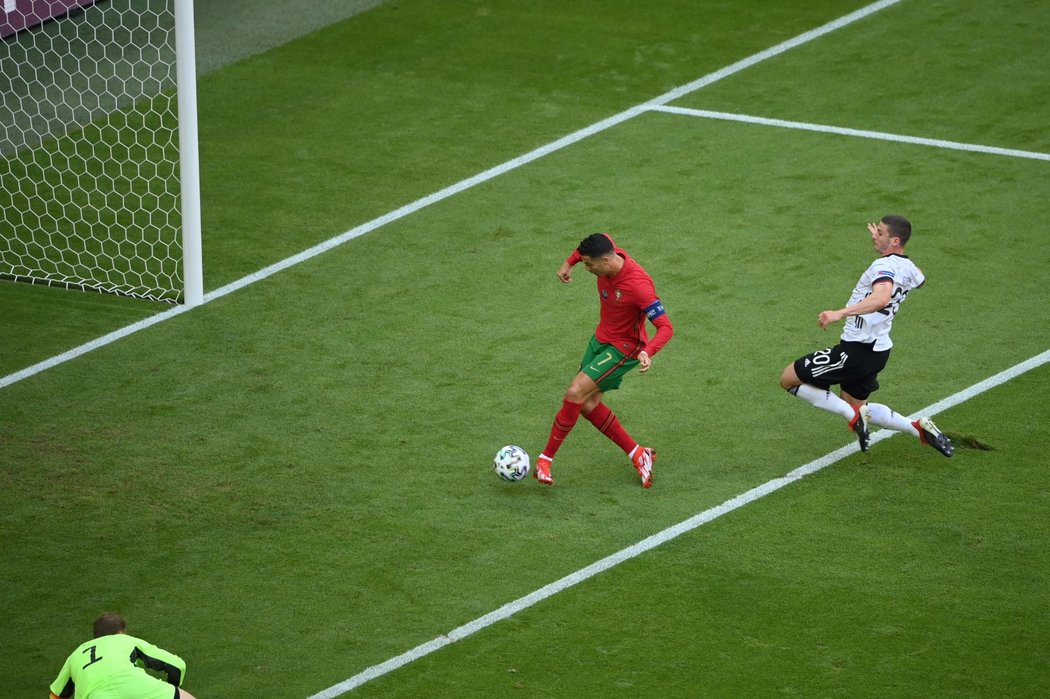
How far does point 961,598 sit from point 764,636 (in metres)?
1.20

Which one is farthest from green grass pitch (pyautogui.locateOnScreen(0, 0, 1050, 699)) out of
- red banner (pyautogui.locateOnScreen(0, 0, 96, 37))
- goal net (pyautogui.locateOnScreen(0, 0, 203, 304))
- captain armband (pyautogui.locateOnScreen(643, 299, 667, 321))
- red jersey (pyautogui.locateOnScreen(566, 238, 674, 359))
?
red banner (pyautogui.locateOnScreen(0, 0, 96, 37))

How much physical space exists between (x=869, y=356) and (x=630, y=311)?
1600 millimetres

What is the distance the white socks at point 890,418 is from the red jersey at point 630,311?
4.87ft

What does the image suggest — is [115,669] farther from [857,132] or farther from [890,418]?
[857,132]

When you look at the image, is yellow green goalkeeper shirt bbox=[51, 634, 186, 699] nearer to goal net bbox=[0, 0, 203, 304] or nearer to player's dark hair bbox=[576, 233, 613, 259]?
player's dark hair bbox=[576, 233, 613, 259]

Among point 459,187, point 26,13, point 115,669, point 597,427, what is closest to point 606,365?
point 597,427

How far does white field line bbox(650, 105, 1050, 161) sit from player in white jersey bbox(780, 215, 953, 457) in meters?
5.37

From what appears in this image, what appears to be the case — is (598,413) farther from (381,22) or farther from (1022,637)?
(381,22)

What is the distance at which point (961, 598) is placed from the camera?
28.3 ft

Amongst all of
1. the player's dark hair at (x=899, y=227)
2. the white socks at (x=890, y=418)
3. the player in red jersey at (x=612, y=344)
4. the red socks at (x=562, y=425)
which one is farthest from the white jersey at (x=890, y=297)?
the red socks at (x=562, y=425)

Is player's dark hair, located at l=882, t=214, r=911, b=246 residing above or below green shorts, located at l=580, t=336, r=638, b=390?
above

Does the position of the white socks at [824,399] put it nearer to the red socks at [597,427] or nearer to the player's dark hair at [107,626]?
the red socks at [597,427]

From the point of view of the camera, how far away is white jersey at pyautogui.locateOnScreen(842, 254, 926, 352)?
31.5 ft

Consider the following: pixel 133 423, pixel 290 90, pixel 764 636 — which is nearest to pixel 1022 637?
pixel 764 636
